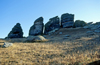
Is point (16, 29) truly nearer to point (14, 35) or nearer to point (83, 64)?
point (14, 35)

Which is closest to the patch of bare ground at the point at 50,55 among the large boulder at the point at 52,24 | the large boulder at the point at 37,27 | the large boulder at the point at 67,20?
the large boulder at the point at 67,20

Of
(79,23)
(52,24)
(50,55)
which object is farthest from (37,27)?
(50,55)

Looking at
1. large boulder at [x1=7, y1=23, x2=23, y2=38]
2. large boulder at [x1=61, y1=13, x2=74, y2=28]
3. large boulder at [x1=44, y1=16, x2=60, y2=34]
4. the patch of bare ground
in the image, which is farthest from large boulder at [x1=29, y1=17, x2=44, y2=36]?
the patch of bare ground

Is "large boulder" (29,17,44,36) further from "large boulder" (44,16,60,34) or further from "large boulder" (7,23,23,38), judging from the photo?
"large boulder" (7,23,23,38)

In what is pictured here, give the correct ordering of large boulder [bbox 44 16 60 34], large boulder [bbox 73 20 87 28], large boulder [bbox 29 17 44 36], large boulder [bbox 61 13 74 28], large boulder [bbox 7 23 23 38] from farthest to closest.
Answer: large boulder [bbox 29 17 44 36] < large boulder [bbox 44 16 60 34] < large boulder [bbox 61 13 74 28] < large boulder [bbox 73 20 87 28] < large boulder [bbox 7 23 23 38]

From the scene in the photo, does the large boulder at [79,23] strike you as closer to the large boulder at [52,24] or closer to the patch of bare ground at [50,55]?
the large boulder at [52,24]

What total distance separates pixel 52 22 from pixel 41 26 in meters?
7.14

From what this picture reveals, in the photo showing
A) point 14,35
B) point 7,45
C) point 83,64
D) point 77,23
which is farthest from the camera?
point 77,23

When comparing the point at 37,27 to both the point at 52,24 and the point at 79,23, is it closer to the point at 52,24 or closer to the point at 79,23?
the point at 52,24

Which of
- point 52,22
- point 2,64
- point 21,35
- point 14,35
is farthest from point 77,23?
point 2,64

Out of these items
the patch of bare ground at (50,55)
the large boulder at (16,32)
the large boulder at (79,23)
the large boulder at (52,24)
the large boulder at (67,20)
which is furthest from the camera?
the large boulder at (52,24)

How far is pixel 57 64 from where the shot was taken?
6266 mm

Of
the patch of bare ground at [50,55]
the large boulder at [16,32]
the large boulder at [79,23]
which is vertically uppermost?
the large boulder at [79,23]

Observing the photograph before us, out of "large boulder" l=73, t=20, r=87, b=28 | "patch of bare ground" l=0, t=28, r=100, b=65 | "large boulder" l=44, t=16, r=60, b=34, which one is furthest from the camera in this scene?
"large boulder" l=44, t=16, r=60, b=34
